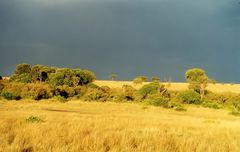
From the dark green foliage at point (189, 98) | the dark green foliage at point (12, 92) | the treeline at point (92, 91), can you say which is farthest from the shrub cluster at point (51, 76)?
the dark green foliage at point (189, 98)

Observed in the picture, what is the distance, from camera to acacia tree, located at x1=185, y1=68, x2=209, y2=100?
260 feet

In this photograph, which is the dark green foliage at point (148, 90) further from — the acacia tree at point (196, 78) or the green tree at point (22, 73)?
the green tree at point (22, 73)

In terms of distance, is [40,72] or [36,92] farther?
[40,72]

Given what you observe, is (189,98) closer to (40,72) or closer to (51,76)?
(51,76)

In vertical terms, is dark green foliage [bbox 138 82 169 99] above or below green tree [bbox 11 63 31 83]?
below

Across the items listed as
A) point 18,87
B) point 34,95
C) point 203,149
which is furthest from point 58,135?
point 18,87

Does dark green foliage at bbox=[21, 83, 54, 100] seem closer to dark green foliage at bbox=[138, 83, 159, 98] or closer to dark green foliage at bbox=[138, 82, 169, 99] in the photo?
dark green foliage at bbox=[138, 83, 159, 98]

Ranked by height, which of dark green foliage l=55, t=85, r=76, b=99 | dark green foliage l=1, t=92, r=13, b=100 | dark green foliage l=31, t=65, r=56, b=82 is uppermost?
dark green foliage l=31, t=65, r=56, b=82

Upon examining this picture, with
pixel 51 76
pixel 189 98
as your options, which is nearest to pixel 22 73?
pixel 51 76

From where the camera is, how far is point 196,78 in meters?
83.4

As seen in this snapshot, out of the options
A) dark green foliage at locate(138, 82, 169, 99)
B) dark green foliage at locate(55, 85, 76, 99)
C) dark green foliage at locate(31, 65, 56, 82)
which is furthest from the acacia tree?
dark green foliage at locate(31, 65, 56, 82)

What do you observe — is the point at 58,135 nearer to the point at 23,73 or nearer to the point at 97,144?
the point at 97,144

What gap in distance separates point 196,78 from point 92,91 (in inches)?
1057

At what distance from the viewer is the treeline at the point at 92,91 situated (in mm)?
54406
